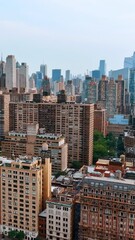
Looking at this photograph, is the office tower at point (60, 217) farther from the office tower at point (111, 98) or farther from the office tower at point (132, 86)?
the office tower at point (132, 86)

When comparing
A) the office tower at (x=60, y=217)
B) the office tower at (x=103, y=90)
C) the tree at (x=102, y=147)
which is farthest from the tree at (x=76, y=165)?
the office tower at (x=103, y=90)

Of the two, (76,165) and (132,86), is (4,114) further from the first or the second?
(132,86)

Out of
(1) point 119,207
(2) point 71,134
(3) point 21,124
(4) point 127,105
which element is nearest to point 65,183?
(1) point 119,207

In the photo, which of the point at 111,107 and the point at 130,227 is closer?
the point at 130,227

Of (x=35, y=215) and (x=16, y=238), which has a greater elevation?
(x=35, y=215)

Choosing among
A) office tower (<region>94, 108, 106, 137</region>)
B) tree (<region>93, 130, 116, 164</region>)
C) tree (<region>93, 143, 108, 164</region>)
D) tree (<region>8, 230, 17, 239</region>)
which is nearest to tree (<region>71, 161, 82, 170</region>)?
tree (<region>93, 130, 116, 164</region>)

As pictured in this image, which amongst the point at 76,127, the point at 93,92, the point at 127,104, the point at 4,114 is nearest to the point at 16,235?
the point at 76,127

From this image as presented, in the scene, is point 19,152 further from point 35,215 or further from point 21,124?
point 35,215
